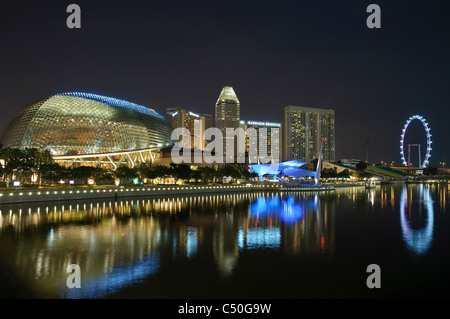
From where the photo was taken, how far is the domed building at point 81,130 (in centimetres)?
6419

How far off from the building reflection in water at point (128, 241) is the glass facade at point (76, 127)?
121 feet

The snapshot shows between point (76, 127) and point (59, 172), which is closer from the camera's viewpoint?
point (59, 172)

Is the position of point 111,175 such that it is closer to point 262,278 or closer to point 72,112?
point 72,112

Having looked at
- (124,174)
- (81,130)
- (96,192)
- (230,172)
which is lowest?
(96,192)

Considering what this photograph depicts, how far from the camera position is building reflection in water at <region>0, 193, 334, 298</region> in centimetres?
1217

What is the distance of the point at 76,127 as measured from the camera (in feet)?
216

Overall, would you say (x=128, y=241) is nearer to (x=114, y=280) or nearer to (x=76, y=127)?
(x=114, y=280)

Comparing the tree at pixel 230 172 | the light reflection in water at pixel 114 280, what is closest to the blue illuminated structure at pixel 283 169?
the tree at pixel 230 172

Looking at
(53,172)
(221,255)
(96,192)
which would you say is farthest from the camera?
(53,172)

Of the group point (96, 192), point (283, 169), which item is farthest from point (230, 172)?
point (96, 192)

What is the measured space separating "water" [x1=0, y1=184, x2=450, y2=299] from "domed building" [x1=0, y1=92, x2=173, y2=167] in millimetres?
40209

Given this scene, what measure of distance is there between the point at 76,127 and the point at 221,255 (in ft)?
195

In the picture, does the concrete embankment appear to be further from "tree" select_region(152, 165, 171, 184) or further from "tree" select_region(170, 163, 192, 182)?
"tree" select_region(152, 165, 171, 184)

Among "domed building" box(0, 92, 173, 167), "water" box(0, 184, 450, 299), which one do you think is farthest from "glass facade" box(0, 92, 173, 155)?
"water" box(0, 184, 450, 299)
